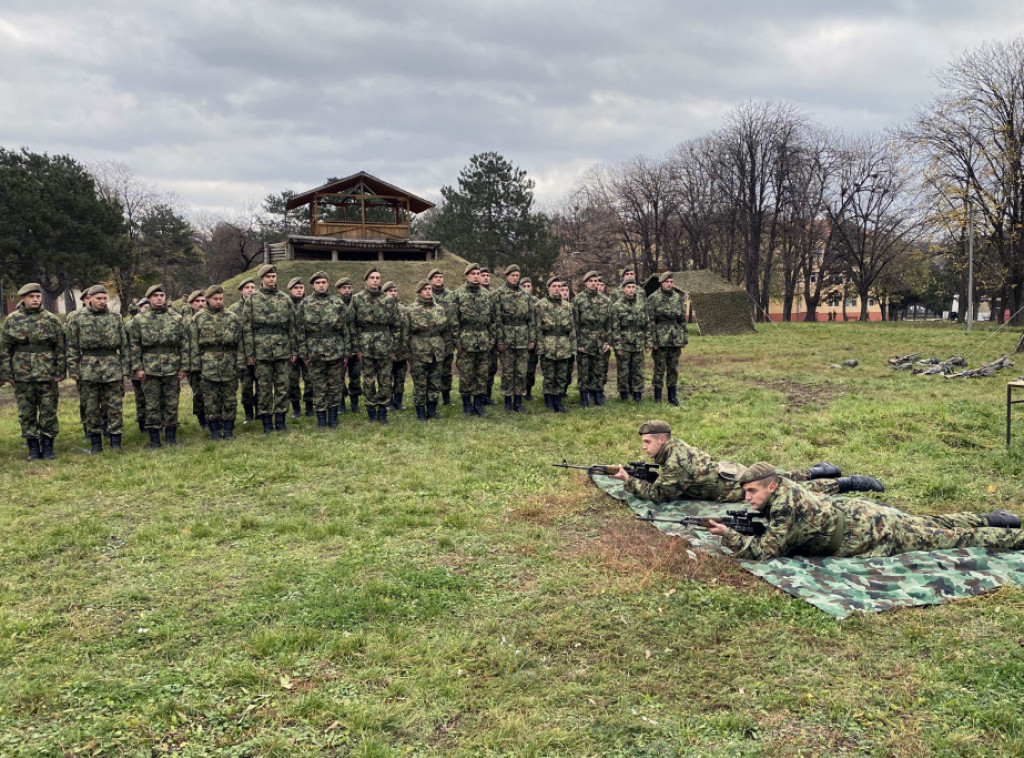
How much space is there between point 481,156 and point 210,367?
34742 millimetres

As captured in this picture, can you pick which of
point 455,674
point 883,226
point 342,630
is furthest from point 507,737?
point 883,226

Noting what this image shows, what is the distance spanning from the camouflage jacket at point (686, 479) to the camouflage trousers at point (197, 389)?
679cm

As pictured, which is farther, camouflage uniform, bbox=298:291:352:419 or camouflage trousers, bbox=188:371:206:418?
camouflage uniform, bbox=298:291:352:419

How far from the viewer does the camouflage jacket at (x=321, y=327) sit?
1055 centimetres

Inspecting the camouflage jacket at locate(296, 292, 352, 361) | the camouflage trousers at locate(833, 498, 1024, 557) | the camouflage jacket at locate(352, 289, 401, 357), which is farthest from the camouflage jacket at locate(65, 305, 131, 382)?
the camouflage trousers at locate(833, 498, 1024, 557)

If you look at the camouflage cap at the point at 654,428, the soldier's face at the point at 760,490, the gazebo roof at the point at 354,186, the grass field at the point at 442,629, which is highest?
the gazebo roof at the point at 354,186

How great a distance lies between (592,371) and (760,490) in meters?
7.07

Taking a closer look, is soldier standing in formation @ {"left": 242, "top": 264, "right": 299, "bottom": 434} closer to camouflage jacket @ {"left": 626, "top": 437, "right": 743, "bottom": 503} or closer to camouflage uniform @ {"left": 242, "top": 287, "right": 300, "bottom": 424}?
camouflage uniform @ {"left": 242, "top": 287, "right": 300, "bottom": 424}

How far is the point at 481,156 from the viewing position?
41844mm

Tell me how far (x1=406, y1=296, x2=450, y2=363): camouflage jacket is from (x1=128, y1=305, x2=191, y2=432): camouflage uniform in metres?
3.32

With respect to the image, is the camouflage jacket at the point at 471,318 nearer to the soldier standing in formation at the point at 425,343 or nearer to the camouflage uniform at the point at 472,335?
the camouflage uniform at the point at 472,335

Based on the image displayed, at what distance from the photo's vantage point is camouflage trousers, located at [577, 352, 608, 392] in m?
12.2

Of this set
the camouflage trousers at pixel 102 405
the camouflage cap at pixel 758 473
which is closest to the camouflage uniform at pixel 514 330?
the camouflage trousers at pixel 102 405

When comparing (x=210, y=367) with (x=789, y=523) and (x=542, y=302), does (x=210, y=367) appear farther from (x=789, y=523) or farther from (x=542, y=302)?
(x=789, y=523)
